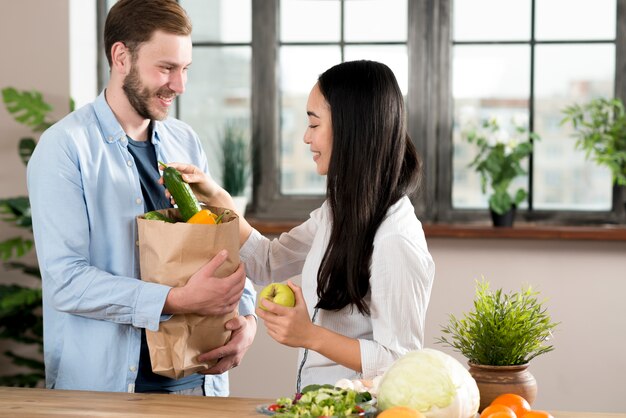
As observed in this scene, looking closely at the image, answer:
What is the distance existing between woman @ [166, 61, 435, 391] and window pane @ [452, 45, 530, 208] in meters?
1.92

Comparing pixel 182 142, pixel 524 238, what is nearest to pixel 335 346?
pixel 182 142

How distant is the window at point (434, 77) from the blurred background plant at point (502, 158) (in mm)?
97

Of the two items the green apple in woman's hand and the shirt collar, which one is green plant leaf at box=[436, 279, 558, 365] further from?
the shirt collar

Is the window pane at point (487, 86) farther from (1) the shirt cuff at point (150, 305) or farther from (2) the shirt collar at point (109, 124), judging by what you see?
(1) the shirt cuff at point (150, 305)

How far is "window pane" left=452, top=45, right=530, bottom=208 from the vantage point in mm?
3936

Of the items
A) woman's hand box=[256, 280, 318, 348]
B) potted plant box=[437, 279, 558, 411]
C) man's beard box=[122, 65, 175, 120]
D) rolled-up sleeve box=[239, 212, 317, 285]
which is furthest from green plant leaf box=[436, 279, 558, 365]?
man's beard box=[122, 65, 175, 120]

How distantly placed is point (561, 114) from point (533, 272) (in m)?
0.71

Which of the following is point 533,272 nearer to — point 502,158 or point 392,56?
point 502,158

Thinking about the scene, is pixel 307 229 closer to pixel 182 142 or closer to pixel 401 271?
pixel 182 142

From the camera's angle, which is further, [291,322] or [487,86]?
[487,86]

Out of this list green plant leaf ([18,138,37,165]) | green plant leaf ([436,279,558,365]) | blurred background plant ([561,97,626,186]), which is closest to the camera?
green plant leaf ([436,279,558,365])

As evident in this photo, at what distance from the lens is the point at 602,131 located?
12.7 ft

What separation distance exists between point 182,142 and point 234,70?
5.45 ft

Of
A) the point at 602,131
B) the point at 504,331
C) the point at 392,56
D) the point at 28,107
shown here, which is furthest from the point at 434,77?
the point at 504,331
